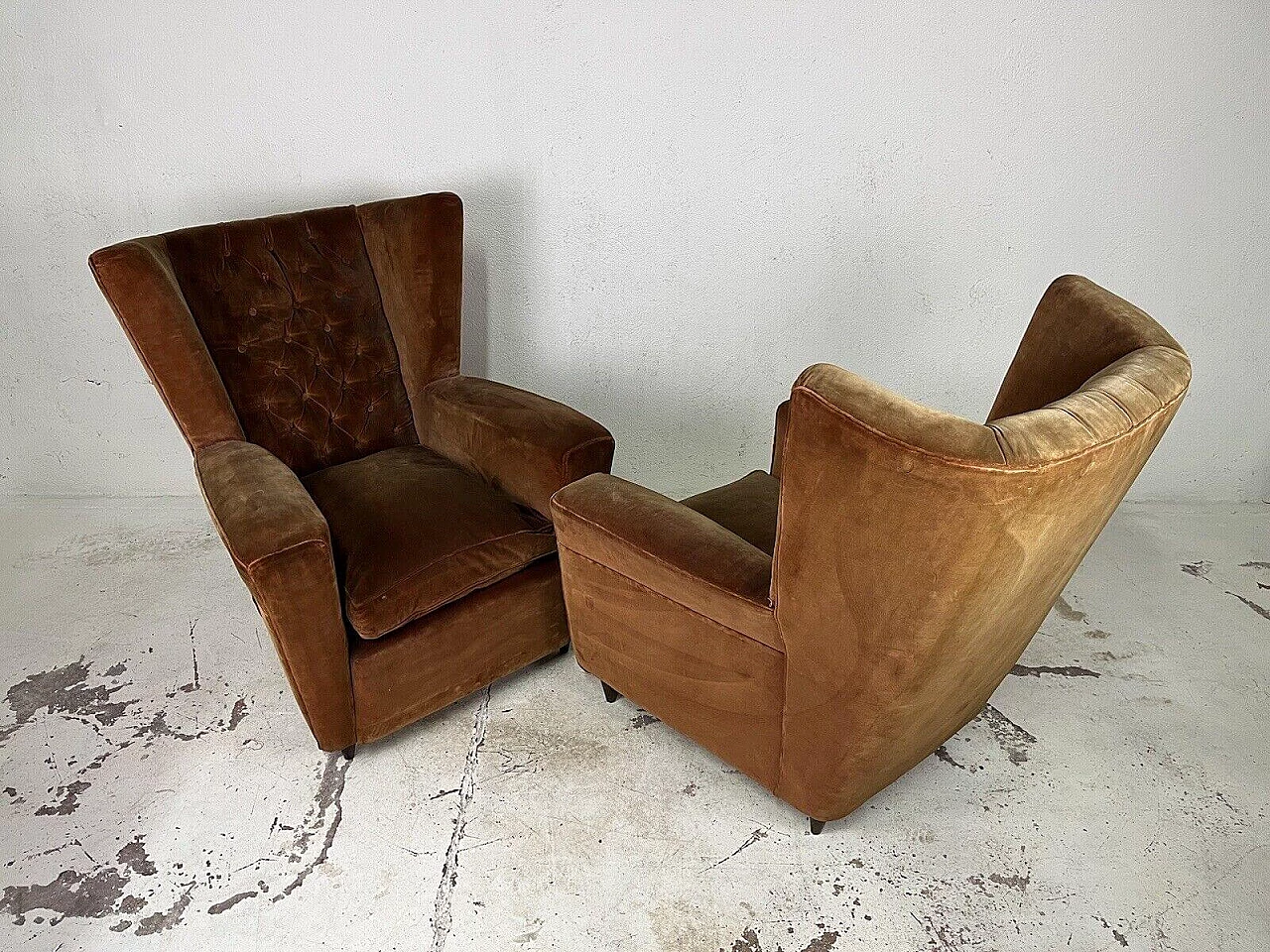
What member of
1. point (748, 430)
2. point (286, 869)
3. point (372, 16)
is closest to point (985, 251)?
point (748, 430)

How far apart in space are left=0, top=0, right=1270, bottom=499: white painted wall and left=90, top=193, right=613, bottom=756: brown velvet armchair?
43cm

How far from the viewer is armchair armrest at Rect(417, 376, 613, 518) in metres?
2.26

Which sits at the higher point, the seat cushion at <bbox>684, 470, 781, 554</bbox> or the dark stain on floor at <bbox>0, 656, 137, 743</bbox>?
the seat cushion at <bbox>684, 470, 781, 554</bbox>

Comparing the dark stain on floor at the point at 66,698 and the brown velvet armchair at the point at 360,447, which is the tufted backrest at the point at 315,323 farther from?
the dark stain on floor at the point at 66,698

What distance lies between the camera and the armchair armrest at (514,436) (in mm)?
2264

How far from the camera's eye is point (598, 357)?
3090 mm

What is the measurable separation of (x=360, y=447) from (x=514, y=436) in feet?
1.63

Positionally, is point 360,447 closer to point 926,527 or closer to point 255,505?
point 255,505

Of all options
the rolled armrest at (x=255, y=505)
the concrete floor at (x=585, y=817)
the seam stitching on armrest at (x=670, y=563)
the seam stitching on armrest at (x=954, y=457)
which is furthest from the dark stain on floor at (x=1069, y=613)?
the rolled armrest at (x=255, y=505)

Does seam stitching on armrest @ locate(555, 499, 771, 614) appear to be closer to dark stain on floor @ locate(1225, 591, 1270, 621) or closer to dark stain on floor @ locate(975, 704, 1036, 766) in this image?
dark stain on floor @ locate(975, 704, 1036, 766)

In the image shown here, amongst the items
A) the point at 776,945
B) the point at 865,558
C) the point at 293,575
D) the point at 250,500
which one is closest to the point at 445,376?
the point at 250,500

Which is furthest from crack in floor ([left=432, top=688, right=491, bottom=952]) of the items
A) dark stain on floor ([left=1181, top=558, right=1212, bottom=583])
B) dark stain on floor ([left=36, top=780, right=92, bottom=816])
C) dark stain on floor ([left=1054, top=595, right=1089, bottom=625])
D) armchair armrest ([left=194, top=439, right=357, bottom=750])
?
dark stain on floor ([left=1181, top=558, right=1212, bottom=583])

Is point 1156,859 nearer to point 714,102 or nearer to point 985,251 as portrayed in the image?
point 985,251

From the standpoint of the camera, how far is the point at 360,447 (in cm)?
259
